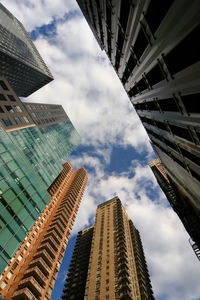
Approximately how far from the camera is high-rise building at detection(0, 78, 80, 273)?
57.6 ft

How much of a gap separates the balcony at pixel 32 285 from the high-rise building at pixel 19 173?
1619cm

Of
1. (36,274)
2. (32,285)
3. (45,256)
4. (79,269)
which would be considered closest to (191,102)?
(32,285)

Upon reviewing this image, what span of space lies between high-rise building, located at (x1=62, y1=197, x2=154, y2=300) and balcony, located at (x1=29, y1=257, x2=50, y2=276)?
17.0 m

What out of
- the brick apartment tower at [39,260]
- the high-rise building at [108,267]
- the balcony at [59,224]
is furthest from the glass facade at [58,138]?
the high-rise building at [108,267]

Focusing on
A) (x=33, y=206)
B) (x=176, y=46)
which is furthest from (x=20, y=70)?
(x=176, y=46)

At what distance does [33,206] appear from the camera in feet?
73.5

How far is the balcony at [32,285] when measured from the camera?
1141 inches

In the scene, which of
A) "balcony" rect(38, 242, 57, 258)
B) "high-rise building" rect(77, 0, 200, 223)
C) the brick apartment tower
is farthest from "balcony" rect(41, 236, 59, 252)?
"high-rise building" rect(77, 0, 200, 223)

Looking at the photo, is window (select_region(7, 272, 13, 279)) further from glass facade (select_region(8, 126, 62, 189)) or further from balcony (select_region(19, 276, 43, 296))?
glass facade (select_region(8, 126, 62, 189))

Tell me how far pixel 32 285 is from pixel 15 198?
2121 centimetres

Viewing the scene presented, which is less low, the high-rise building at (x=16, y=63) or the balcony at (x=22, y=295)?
the high-rise building at (x=16, y=63)

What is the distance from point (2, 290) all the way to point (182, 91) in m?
40.8

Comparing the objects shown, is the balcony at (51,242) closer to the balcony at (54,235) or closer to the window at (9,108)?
the balcony at (54,235)

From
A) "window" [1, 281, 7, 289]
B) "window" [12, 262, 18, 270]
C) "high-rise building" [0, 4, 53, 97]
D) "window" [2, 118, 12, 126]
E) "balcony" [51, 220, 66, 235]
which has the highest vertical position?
"high-rise building" [0, 4, 53, 97]
